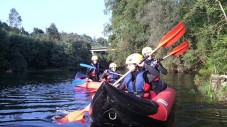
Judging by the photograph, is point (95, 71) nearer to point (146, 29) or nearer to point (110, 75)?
point (110, 75)

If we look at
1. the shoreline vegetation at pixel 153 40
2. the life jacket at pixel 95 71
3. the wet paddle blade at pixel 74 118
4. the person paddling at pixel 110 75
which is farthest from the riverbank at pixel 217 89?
the wet paddle blade at pixel 74 118

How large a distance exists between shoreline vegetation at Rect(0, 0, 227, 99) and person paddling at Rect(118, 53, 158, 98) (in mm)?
4923

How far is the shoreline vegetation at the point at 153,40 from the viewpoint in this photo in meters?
14.8

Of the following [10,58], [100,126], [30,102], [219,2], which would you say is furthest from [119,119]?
[10,58]

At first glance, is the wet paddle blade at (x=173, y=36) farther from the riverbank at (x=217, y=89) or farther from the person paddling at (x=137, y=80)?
the riverbank at (x=217, y=89)

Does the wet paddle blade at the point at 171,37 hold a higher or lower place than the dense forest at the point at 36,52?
lower

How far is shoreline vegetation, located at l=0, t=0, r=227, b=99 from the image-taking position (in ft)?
48.6

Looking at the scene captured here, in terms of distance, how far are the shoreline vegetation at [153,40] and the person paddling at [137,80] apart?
194 inches

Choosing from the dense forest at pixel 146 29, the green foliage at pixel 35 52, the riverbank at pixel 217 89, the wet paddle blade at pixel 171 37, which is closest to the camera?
the wet paddle blade at pixel 171 37

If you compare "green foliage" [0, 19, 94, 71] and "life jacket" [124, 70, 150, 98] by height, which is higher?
"green foliage" [0, 19, 94, 71]

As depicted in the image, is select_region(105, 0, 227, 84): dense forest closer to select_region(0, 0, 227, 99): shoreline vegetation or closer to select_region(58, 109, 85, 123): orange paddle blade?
select_region(0, 0, 227, 99): shoreline vegetation

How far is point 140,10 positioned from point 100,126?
2784 centimetres

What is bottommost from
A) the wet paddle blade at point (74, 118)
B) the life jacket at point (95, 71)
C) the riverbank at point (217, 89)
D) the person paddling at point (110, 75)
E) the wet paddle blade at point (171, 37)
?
the wet paddle blade at point (74, 118)

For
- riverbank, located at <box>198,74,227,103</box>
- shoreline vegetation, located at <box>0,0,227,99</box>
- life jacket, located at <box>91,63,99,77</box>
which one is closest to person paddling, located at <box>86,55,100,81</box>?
life jacket, located at <box>91,63,99,77</box>
